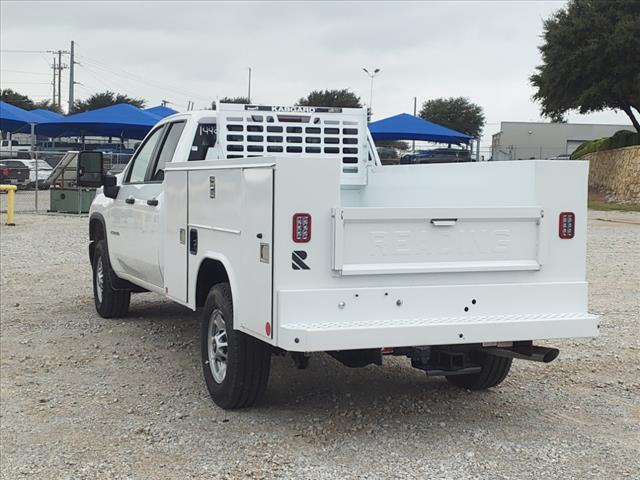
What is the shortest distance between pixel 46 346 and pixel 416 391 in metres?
3.57

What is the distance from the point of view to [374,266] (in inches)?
191

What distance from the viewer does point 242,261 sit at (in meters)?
5.05

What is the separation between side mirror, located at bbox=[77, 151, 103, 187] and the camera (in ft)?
25.8

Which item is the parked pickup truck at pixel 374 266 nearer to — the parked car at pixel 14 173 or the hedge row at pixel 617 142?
the parked car at pixel 14 173

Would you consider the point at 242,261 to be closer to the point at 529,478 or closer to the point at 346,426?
the point at 346,426

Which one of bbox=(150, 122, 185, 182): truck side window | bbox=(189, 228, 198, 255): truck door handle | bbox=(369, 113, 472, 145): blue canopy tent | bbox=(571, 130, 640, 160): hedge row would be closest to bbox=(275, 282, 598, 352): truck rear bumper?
bbox=(189, 228, 198, 255): truck door handle

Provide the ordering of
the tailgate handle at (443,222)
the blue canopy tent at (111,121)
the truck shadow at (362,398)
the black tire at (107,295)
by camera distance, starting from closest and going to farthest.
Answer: the tailgate handle at (443,222)
the truck shadow at (362,398)
the black tire at (107,295)
the blue canopy tent at (111,121)

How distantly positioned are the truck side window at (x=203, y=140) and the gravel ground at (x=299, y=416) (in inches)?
70.2

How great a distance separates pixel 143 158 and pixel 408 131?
67.8 feet

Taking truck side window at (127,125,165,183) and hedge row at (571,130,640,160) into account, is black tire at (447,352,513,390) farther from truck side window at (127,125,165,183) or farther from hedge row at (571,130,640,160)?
hedge row at (571,130,640,160)

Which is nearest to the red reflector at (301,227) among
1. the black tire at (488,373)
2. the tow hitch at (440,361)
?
the tow hitch at (440,361)

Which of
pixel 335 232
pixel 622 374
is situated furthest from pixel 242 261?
pixel 622 374

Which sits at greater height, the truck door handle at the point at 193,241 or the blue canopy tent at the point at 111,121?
the blue canopy tent at the point at 111,121

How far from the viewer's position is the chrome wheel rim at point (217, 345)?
559 cm
